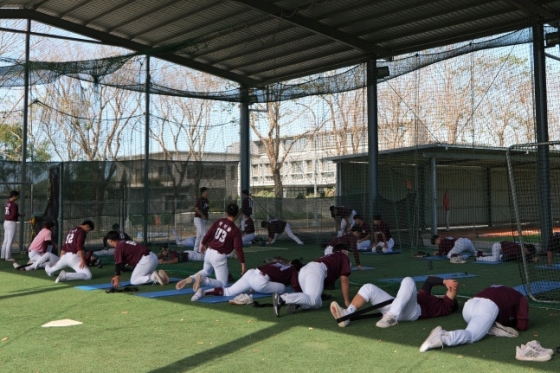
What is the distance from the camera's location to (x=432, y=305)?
23.5ft

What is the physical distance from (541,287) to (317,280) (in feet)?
14.1

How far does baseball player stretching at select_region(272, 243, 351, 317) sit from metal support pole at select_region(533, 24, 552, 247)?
8.71 meters

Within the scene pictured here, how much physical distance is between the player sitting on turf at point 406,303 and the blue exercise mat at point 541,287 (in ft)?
8.60

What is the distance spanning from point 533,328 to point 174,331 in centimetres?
414

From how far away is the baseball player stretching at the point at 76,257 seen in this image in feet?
36.8

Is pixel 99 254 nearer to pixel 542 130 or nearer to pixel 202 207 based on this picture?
pixel 202 207

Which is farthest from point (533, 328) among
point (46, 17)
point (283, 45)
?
point (46, 17)

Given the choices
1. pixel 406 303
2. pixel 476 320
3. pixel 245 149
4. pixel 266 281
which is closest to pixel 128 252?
pixel 266 281

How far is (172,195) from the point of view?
62.8 ft

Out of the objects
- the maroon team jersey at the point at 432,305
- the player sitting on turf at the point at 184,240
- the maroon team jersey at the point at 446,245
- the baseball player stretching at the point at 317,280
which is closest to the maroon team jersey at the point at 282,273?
the baseball player stretching at the point at 317,280

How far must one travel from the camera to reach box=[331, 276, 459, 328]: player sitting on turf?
6699 millimetres

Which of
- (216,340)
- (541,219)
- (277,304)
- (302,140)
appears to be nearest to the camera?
(216,340)

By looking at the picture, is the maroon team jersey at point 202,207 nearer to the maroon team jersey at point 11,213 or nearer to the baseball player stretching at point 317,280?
the maroon team jersey at point 11,213

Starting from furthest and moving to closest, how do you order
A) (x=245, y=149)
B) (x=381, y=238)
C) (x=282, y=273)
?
(x=245, y=149), (x=381, y=238), (x=282, y=273)
